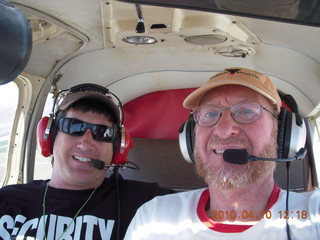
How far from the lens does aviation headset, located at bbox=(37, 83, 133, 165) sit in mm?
2039

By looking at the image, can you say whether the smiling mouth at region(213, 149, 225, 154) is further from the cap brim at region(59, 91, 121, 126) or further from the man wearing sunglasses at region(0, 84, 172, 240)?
the cap brim at region(59, 91, 121, 126)

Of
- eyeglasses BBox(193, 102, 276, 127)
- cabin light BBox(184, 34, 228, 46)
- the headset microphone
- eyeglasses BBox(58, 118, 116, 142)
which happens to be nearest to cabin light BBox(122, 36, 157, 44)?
cabin light BBox(184, 34, 228, 46)

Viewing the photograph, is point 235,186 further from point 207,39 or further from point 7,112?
point 7,112

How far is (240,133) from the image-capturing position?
1.40 metres

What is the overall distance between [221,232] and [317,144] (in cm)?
160

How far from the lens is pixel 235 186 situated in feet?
4.37

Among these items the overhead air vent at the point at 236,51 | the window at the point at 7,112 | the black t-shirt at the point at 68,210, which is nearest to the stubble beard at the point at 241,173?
the black t-shirt at the point at 68,210

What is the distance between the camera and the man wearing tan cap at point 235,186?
1261mm

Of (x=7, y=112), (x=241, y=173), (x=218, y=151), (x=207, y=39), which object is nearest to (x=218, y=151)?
(x=218, y=151)

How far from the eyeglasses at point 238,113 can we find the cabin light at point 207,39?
1.75ft

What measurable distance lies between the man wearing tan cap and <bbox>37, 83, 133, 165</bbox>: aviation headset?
630mm

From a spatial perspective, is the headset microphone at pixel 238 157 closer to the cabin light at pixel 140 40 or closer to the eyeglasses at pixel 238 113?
the eyeglasses at pixel 238 113

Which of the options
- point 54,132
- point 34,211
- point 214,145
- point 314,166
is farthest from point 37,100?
point 314,166

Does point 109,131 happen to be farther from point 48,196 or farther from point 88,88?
point 48,196
